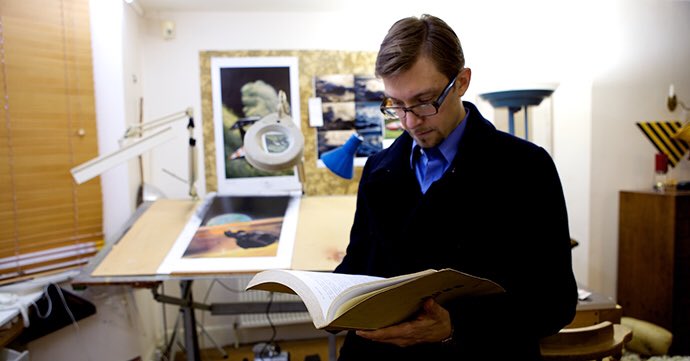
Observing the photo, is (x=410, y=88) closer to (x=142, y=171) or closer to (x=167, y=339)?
(x=142, y=171)

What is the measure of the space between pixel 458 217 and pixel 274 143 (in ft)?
3.16

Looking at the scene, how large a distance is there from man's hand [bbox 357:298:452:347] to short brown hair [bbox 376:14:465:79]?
Result: 1.73ft

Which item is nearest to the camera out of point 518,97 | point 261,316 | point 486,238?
point 486,238

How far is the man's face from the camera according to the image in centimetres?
100

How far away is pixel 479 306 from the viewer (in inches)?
35.9

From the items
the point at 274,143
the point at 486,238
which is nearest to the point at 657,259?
the point at 486,238

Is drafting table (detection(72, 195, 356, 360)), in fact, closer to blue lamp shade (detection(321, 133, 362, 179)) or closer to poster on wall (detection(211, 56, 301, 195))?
blue lamp shade (detection(321, 133, 362, 179))

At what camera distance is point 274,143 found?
1769mm

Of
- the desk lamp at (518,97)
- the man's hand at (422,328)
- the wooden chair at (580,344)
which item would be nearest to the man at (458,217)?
the man's hand at (422,328)

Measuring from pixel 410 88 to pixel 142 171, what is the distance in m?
2.07

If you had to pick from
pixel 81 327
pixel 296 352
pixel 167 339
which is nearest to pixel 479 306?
pixel 81 327

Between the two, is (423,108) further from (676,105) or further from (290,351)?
(676,105)

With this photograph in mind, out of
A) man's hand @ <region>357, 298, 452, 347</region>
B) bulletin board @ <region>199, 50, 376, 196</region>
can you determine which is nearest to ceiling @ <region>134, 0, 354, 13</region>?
bulletin board @ <region>199, 50, 376, 196</region>

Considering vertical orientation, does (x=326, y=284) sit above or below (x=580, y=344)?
above
